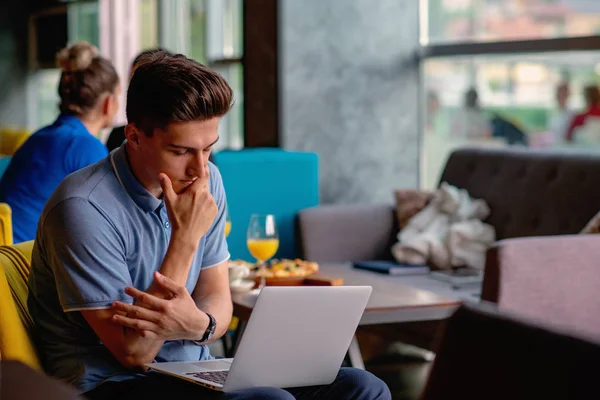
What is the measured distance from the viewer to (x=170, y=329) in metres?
1.87

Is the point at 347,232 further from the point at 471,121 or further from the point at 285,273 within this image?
the point at 285,273

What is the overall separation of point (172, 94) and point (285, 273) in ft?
4.62

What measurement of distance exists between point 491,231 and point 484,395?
3473 millimetres

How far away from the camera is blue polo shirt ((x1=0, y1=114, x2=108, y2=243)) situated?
3.60m

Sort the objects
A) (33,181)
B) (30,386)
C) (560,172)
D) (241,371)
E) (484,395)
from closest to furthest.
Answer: (30,386) < (484,395) < (241,371) < (33,181) < (560,172)

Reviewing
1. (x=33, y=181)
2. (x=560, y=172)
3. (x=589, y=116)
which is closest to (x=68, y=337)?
(x=33, y=181)

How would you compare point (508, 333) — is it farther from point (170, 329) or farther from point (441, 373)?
point (170, 329)

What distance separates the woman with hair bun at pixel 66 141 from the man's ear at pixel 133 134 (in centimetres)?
166

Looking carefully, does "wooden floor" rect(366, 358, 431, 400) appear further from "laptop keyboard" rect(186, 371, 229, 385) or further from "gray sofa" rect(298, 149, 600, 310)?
"laptop keyboard" rect(186, 371, 229, 385)

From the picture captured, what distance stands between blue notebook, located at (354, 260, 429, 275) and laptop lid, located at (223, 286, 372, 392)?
229 cm

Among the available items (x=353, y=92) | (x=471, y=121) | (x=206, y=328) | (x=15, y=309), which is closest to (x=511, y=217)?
(x=471, y=121)

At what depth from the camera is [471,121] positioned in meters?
5.45

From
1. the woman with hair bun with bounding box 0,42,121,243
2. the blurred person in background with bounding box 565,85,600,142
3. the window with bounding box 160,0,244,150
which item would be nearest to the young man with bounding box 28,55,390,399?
the woman with hair bun with bounding box 0,42,121,243

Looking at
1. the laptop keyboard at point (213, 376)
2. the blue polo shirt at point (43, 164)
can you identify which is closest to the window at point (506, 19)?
the blue polo shirt at point (43, 164)
